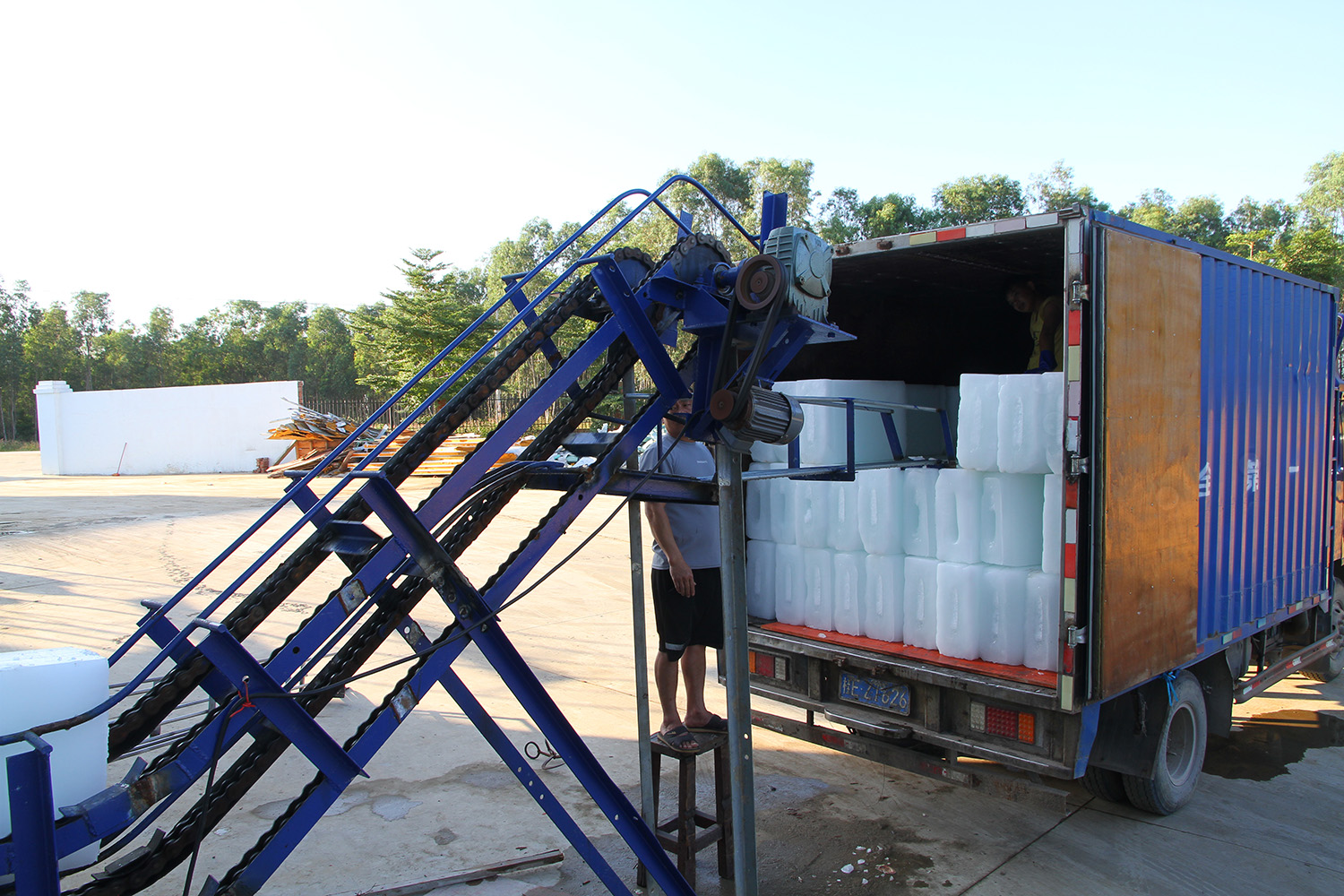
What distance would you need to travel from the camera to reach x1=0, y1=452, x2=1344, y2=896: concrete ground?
3785 millimetres

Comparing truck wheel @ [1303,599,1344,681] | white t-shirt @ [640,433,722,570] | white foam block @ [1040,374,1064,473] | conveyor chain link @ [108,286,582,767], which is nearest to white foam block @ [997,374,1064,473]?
white foam block @ [1040,374,1064,473]

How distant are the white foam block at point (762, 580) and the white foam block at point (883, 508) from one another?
0.66 m

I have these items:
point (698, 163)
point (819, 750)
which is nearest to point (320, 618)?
point (819, 750)

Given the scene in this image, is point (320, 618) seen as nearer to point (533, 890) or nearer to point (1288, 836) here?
point (533, 890)

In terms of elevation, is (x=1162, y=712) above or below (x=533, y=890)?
above

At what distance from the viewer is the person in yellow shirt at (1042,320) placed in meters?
5.08

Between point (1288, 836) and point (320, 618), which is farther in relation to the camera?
point (1288, 836)

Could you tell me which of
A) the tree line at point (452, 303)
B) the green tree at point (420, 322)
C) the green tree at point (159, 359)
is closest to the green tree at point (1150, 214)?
the tree line at point (452, 303)

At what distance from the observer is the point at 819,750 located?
17.6 feet

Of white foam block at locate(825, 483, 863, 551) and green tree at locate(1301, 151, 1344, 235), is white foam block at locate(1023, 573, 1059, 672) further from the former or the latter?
green tree at locate(1301, 151, 1344, 235)

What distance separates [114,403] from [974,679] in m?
31.0

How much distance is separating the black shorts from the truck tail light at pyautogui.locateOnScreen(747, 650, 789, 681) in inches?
23.8

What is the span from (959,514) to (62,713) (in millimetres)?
3494

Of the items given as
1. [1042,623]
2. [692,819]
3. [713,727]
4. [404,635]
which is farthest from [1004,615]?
[404,635]
